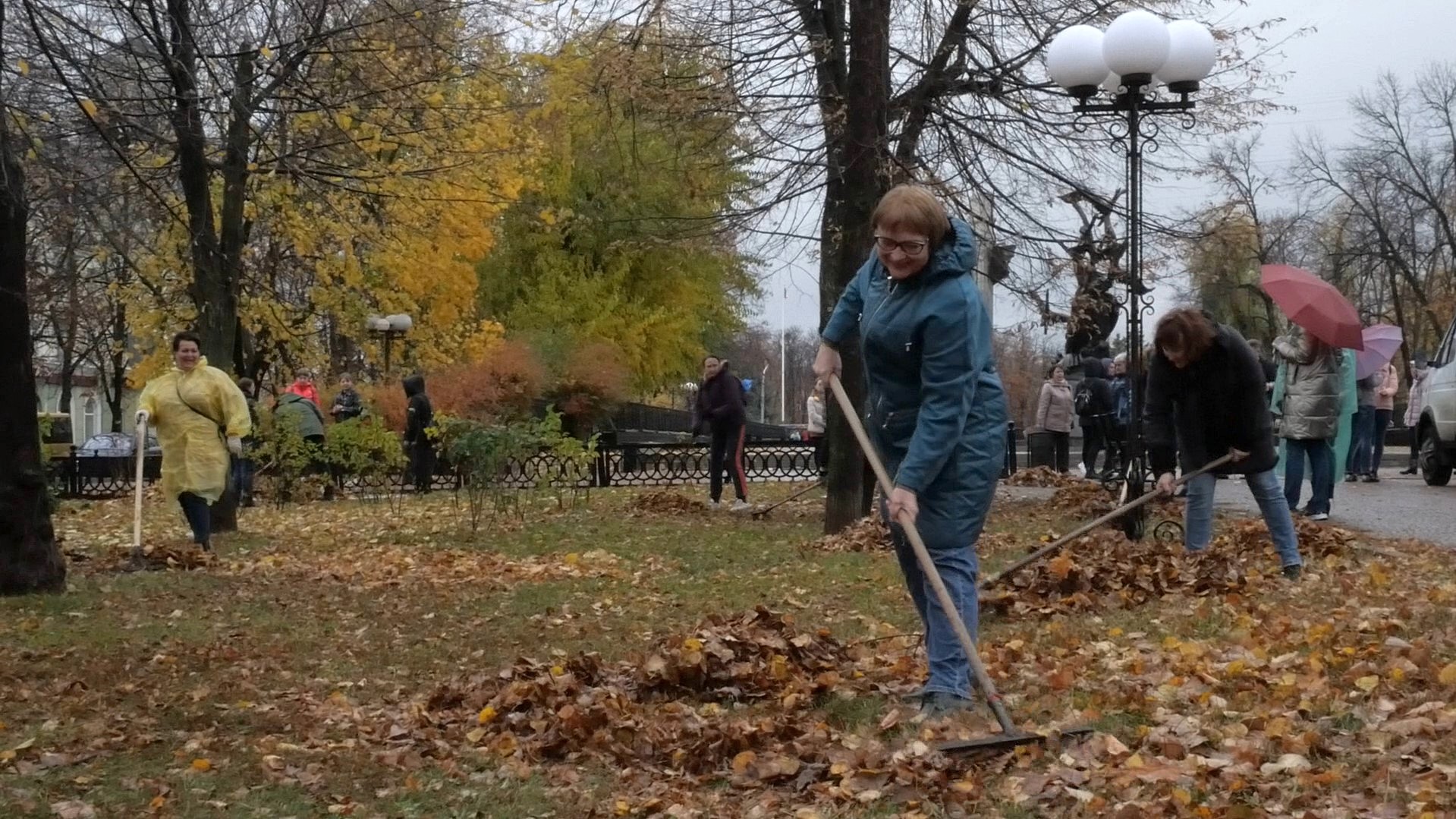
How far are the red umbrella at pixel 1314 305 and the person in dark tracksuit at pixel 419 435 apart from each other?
12.7 meters

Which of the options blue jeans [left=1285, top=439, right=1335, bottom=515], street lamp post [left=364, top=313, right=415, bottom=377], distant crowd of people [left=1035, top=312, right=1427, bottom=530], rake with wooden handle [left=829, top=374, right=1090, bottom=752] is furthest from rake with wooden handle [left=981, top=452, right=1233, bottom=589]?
street lamp post [left=364, top=313, right=415, bottom=377]

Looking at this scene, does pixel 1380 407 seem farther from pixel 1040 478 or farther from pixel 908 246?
pixel 908 246

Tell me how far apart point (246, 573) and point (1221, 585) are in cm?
679

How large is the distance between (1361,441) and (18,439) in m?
14.5

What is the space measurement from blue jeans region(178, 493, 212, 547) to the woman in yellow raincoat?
12 cm

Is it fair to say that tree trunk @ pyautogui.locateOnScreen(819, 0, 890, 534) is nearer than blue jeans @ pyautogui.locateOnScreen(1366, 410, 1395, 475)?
Yes

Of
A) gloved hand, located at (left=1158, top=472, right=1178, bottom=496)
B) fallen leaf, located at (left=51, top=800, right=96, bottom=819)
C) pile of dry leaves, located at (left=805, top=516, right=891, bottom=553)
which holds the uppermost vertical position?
gloved hand, located at (left=1158, top=472, right=1178, bottom=496)

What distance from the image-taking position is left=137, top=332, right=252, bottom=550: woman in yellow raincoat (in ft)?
37.6

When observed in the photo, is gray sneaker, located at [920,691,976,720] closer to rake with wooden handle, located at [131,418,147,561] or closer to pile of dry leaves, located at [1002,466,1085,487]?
rake with wooden handle, located at [131,418,147,561]

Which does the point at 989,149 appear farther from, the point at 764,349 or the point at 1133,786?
the point at 764,349

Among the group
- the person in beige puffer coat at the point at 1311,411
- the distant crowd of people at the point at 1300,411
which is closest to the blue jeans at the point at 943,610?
the distant crowd of people at the point at 1300,411

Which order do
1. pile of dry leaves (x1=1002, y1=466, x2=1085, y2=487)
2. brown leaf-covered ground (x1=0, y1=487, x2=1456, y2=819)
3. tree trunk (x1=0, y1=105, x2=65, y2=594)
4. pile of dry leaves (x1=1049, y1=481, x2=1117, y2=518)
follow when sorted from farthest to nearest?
pile of dry leaves (x1=1002, y1=466, x2=1085, y2=487) < pile of dry leaves (x1=1049, y1=481, x2=1117, y2=518) < tree trunk (x1=0, y1=105, x2=65, y2=594) < brown leaf-covered ground (x1=0, y1=487, x2=1456, y2=819)

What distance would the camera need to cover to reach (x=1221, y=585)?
775cm

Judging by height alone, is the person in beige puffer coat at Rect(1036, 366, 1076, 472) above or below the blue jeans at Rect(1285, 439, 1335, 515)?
above
